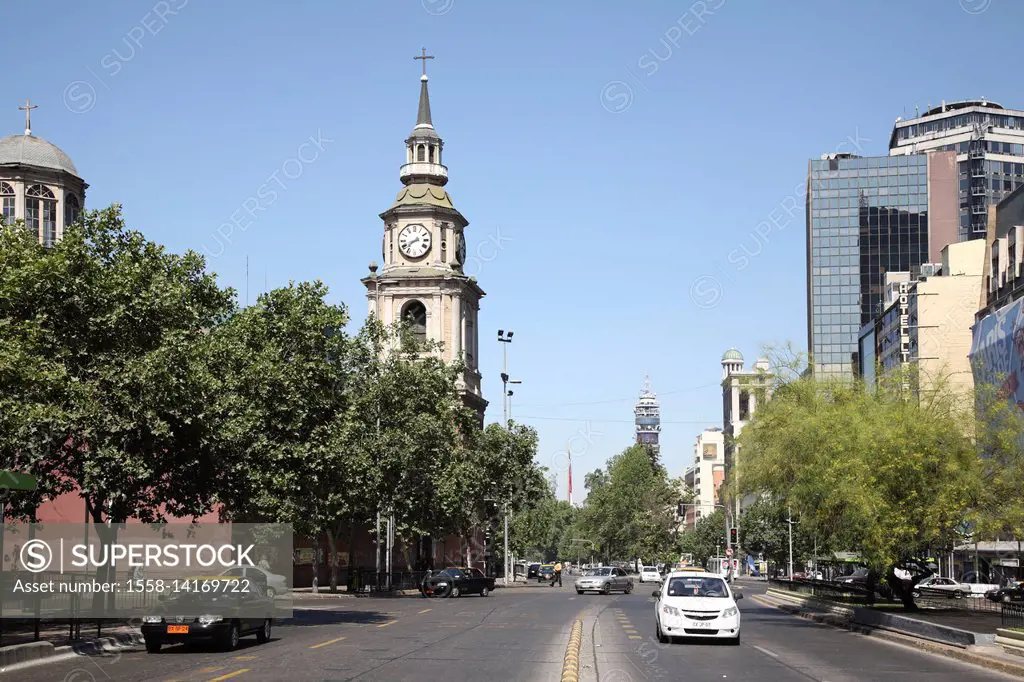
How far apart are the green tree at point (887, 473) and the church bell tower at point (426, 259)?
49299mm

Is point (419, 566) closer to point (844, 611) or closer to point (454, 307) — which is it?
point (454, 307)

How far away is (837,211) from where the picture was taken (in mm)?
177250

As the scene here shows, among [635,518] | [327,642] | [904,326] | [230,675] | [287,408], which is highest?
[904,326]

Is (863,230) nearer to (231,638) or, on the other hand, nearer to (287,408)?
(287,408)

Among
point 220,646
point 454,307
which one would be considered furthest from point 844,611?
point 454,307

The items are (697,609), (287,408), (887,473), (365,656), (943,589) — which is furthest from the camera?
(943,589)

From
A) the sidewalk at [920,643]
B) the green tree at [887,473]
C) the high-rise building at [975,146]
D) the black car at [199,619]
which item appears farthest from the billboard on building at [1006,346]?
the high-rise building at [975,146]

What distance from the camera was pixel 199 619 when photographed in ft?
82.7

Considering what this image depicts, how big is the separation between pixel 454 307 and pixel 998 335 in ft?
125

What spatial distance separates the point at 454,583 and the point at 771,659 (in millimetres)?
37877

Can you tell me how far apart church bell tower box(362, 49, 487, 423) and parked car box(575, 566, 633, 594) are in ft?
72.6

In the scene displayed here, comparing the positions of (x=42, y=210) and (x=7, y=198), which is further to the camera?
(x=42, y=210)

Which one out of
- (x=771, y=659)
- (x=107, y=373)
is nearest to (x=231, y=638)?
(x=107, y=373)

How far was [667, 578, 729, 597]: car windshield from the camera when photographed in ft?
93.3
